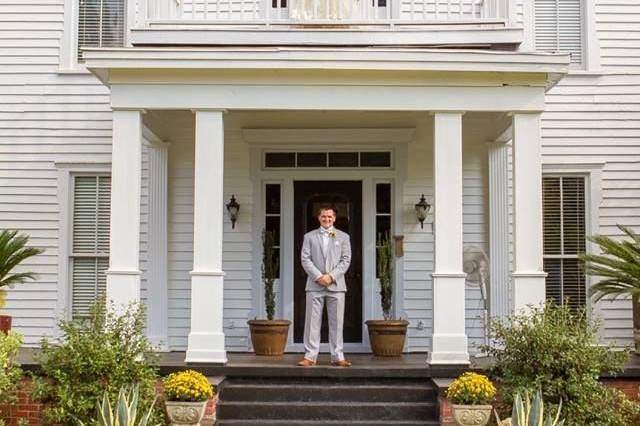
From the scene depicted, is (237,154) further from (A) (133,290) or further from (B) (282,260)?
(A) (133,290)

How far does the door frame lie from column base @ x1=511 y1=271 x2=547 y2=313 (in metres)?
2.56

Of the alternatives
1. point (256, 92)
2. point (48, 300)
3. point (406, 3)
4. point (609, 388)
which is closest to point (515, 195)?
point (609, 388)

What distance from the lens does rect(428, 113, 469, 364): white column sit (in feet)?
29.1

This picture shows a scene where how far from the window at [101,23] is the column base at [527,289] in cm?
665

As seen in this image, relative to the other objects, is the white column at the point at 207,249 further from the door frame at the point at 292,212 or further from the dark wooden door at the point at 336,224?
the dark wooden door at the point at 336,224

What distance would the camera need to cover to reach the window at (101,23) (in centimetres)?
1181

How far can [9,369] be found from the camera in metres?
8.20

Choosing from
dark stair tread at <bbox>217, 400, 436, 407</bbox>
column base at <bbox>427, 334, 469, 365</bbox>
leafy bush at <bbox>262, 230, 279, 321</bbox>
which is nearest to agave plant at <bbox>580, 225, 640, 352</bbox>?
column base at <bbox>427, 334, 469, 365</bbox>

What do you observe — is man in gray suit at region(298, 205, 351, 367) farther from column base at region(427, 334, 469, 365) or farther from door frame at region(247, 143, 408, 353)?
door frame at region(247, 143, 408, 353)

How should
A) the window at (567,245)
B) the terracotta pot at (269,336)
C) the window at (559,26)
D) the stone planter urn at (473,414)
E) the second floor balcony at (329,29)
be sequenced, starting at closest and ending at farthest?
the stone planter urn at (473,414)
the second floor balcony at (329,29)
the terracotta pot at (269,336)
the window at (567,245)
the window at (559,26)

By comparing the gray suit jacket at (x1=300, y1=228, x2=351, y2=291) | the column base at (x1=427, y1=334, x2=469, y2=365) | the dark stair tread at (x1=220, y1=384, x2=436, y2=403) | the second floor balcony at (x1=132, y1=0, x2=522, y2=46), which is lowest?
the dark stair tread at (x1=220, y1=384, x2=436, y2=403)

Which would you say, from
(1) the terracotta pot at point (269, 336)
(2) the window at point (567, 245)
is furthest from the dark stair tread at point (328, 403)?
(2) the window at point (567, 245)

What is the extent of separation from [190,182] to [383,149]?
9.00ft

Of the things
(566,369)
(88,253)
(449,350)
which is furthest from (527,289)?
(88,253)
